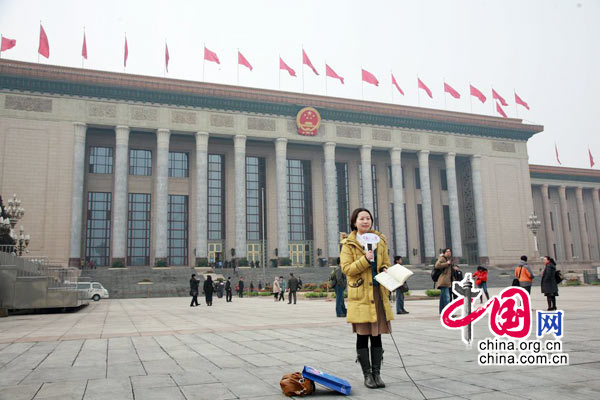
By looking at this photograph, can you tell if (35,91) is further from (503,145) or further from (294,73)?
(503,145)

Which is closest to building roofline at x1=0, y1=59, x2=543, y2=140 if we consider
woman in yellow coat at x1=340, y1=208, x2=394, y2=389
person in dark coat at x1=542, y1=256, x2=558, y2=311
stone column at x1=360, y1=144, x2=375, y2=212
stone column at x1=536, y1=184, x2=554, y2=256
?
stone column at x1=360, y1=144, x2=375, y2=212

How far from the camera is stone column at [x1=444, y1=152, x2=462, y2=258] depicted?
52312 millimetres

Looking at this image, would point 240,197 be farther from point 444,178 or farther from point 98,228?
point 444,178

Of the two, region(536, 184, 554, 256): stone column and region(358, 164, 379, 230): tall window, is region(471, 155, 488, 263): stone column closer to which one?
region(358, 164, 379, 230): tall window

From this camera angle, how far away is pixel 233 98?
45.8m

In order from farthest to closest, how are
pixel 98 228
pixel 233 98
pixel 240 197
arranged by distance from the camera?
1. pixel 233 98
2. pixel 240 197
3. pixel 98 228

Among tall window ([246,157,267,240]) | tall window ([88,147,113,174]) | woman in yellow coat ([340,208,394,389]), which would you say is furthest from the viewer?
tall window ([246,157,267,240])

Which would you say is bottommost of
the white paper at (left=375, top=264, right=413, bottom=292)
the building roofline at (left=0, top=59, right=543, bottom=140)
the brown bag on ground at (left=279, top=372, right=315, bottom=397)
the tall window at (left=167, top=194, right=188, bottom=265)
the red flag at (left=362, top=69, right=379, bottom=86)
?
the brown bag on ground at (left=279, top=372, right=315, bottom=397)

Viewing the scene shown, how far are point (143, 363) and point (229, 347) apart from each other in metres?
1.87

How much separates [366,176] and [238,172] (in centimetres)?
1358

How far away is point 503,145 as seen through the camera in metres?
56.4

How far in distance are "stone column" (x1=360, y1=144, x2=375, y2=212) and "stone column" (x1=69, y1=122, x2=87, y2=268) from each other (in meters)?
26.9

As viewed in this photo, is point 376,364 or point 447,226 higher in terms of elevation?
point 447,226

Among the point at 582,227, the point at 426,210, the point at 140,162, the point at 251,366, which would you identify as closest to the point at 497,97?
the point at 426,210
